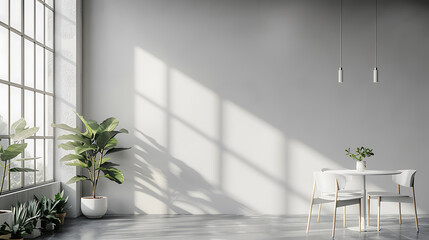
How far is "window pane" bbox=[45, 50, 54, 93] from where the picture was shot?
260 inches

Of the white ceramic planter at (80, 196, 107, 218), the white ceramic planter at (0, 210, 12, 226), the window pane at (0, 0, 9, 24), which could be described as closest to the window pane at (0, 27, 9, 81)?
the window pane at (0, 0, 9, 24)

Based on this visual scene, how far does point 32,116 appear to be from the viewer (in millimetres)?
6062

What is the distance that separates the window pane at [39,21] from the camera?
6.27 metres

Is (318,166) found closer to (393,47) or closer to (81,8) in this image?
(393,47)

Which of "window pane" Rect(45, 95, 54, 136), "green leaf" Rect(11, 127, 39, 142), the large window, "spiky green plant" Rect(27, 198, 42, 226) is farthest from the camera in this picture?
"window pane" Rect(45, 95, 54, 136)

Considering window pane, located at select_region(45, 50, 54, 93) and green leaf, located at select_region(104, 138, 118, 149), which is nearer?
green leaf, located at select_region(104, 138, 118, 149)

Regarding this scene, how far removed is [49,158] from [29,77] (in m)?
1.24

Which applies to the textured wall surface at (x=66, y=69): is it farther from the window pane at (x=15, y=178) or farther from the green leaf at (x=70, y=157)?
the window pane at (x=15, y=178)

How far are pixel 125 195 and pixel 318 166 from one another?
285cm

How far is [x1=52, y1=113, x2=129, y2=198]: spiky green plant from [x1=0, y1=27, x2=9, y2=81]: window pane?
111cm

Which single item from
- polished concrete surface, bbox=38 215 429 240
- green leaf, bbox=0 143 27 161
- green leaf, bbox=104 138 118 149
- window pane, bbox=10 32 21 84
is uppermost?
window pane, bbox=10 32 21 84

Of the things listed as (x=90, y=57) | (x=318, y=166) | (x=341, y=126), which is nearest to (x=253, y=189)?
(x=318, y=166)

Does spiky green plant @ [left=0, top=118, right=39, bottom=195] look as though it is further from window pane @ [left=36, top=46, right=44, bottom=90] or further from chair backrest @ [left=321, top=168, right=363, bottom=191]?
chair backrest @ [left=321, top=168, right=363, bottom=191]

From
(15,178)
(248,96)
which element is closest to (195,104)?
(248,96)
